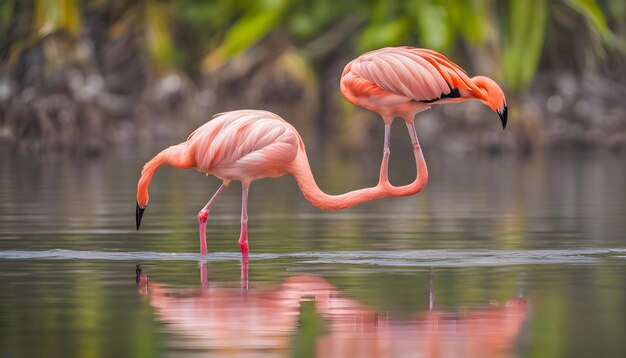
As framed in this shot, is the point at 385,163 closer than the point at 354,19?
Yes

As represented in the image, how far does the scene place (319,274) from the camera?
9.48 metres

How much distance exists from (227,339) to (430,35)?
49.0 feet

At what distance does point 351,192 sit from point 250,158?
2.09 feet

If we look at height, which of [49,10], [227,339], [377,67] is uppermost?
[49,10]

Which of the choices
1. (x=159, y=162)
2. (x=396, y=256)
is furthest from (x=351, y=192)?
(x=159, y=162)

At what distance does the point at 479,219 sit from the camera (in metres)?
13.4

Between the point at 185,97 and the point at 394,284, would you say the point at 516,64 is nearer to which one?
the point at 185,97

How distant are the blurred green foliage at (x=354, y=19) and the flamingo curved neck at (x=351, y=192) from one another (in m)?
11.3

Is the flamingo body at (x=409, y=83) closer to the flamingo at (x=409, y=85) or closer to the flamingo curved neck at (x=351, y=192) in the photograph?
the flamingo at (x=409, y=85)

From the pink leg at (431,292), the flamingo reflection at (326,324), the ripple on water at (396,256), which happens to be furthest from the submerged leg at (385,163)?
the flamingo reflection at (326,324)

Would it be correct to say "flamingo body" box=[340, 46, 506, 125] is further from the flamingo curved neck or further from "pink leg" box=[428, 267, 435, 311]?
"pink leg" box=[428, 267, 435, 311]

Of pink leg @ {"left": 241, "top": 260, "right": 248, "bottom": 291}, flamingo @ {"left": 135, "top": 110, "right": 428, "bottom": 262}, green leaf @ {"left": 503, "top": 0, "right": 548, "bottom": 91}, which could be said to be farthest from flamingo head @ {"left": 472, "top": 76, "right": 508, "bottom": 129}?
green leaf @ {"left": 503, "top": 0, "right": 548, "bottom": 91}

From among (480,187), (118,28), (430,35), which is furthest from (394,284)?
(118,28)

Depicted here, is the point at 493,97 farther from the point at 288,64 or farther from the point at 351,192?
the point at 288,64
